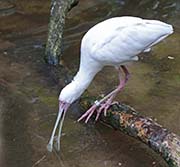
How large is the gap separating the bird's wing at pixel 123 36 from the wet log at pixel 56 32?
929 mm

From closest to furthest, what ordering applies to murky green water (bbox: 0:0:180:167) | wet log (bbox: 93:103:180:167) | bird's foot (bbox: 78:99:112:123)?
wet log (bbox: 93:103:180:167)
murky green water (bbox: 0:0:180:167)
bird's foot (bbox: 78:99:112:123)

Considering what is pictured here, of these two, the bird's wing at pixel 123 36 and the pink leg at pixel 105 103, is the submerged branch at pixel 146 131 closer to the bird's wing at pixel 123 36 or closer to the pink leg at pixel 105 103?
the pink leg at pixel 105 103

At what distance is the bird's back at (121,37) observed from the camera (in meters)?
3.27

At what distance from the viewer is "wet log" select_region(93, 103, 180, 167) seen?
2.90 metres

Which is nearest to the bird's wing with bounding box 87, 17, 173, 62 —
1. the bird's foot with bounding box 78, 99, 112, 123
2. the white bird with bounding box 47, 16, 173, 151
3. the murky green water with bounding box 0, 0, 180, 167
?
the white bird with bounding box 47, 16, 173, 151

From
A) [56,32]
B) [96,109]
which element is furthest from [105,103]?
[56,32]

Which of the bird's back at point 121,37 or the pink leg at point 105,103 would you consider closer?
the bird's back at point 121,37

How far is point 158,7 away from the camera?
532 centimetres

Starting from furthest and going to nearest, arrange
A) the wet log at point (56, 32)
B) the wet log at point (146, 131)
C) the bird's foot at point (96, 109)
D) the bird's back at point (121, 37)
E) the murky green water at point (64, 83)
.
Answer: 1. the wet log at point (56, 32)
2. the bird's foot at point (96, 109)
3. the bird's back at point (121, 37)
4. the murky green water at point (64, 83)
5. the wet log at point (146, 131)

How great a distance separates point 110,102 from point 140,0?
2.27m

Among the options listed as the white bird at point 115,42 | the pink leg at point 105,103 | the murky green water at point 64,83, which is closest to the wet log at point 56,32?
the murky green water at point 64,83

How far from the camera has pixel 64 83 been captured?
3.91 metres

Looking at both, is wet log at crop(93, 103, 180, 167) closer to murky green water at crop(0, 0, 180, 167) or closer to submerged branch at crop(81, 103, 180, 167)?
submerged branch at crop(81, 103, 180, 167)

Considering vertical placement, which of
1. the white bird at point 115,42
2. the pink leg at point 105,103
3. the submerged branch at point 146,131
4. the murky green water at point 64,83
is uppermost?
the white bird at point 115,42
